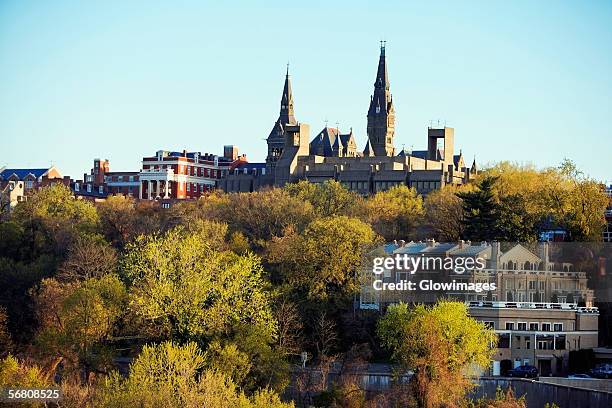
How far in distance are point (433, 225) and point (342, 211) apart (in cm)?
857

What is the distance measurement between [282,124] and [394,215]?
6352 centimetres

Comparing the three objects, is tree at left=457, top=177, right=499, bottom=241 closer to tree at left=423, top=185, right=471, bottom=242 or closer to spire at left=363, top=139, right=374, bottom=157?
tree at left=423, top=185, right=471, bottom=242

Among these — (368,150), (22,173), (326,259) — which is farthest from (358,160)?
(326,259)

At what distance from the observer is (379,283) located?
232 ft

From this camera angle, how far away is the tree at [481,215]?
7925 cm

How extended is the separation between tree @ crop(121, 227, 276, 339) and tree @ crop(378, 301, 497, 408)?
574cm

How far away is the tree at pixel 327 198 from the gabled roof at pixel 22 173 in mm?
44490

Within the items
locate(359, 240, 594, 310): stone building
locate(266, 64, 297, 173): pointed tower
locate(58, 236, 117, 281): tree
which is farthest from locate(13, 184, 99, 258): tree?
locate(266, 64, 297, 173): pointed tower

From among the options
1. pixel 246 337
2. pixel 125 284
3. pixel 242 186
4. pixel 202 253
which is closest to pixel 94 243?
pixel 125 284

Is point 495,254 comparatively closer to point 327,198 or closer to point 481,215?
point 481,215

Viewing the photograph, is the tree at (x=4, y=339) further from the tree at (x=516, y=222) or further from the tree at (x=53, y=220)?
the tree at (x=516, y=222)

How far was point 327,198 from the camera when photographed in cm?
9894

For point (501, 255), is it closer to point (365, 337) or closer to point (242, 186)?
point (365, 337)

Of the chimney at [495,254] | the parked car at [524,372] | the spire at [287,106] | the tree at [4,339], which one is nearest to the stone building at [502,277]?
the chimney at [495,254]
